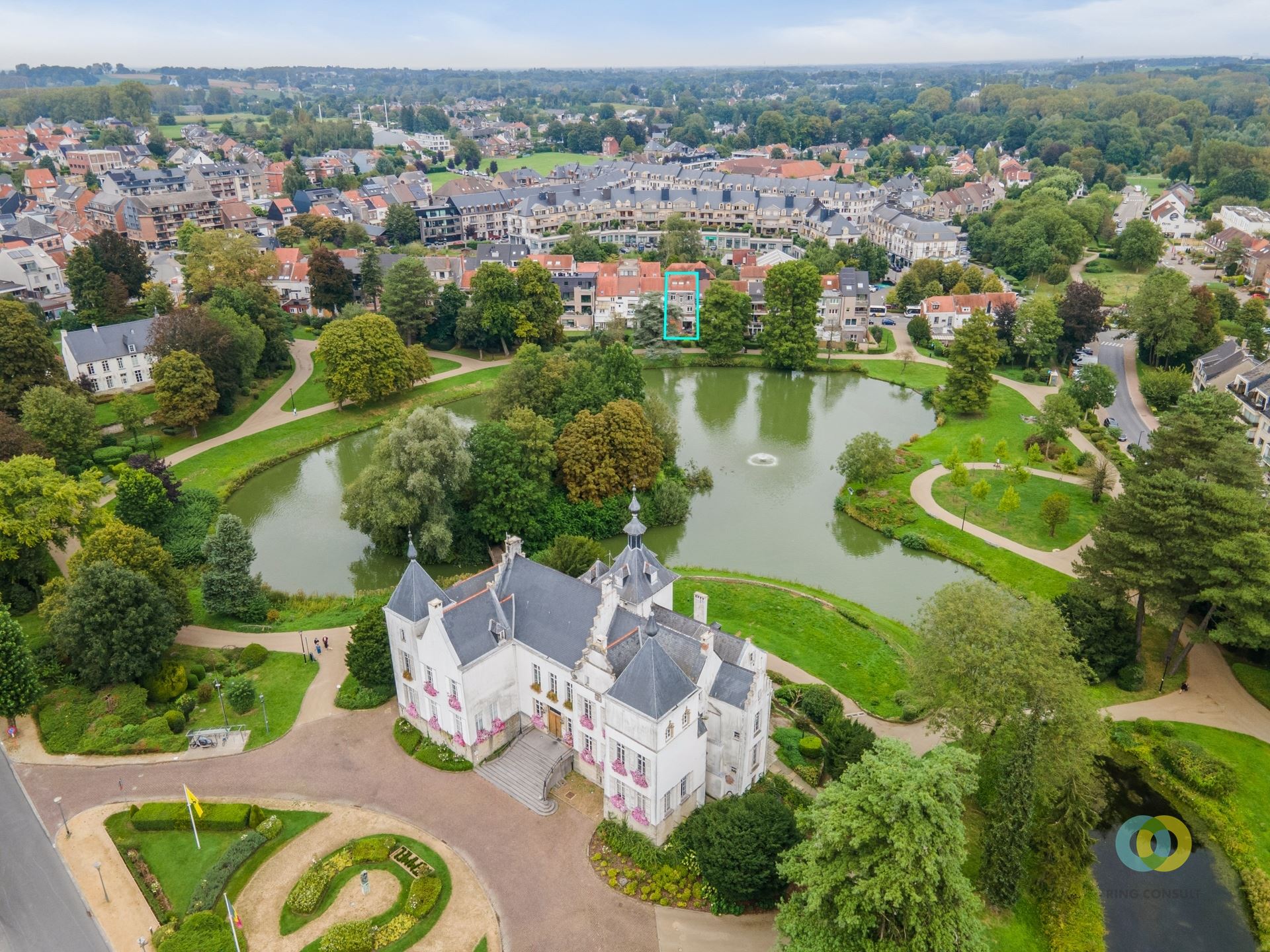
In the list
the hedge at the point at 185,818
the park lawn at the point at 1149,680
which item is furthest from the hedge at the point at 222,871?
the park lawn at the point at 1149,680

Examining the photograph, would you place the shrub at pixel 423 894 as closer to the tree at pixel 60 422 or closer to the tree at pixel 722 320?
the tree at pixel 60 422

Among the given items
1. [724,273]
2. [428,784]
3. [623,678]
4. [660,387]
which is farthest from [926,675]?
[724,273]

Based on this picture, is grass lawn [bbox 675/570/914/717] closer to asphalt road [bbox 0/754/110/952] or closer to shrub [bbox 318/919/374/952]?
shrub [bbox 318/919/374/952]

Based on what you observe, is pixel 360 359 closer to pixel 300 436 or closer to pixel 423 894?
pixel 300 436

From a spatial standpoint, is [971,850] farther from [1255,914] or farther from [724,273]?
[724,273]

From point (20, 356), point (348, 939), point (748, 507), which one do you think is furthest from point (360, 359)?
point (348, 939)

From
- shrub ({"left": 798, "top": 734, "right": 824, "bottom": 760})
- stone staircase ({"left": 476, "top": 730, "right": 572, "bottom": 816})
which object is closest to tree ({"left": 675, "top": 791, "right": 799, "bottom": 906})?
shrub ({"left": 798, "top": 734, "right": 824, "bottom": 760})

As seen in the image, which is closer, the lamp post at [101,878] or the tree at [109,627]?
the lamp post at [101,878]
